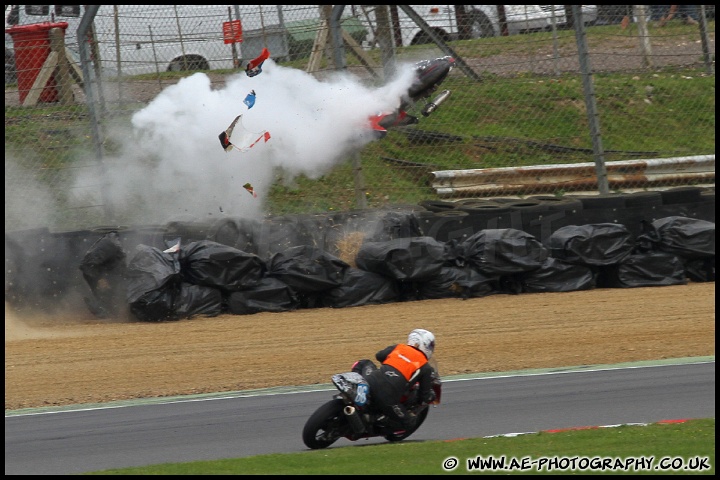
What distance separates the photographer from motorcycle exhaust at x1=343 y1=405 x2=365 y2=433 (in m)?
6.45

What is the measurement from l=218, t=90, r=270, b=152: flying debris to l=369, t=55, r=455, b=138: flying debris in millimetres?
1664

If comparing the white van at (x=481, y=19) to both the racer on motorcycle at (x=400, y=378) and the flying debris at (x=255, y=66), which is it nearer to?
the flying debris at (x=255, y=66)

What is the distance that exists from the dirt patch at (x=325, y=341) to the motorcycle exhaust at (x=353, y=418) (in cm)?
256

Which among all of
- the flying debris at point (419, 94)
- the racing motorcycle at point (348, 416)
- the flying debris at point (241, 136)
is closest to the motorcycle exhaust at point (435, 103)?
the flying debris at point (419, 94)

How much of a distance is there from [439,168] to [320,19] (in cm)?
351

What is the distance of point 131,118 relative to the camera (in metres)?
14.2

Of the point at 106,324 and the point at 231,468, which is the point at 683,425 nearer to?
the point at 231,468

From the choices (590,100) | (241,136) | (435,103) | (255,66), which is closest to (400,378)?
(255,66)

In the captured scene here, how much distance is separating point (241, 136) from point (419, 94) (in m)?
2.69

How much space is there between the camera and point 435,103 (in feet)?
47.8

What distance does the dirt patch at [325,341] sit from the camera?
927 cm

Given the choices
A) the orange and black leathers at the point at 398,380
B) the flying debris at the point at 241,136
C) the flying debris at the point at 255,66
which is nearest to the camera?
the orange and black leathers at the point at 398,380

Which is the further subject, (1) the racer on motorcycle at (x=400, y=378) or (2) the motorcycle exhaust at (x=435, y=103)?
(2) the motorcycle exhaust at (x=435, y=103)

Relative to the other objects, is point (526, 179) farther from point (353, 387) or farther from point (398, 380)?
point (353, 387)
